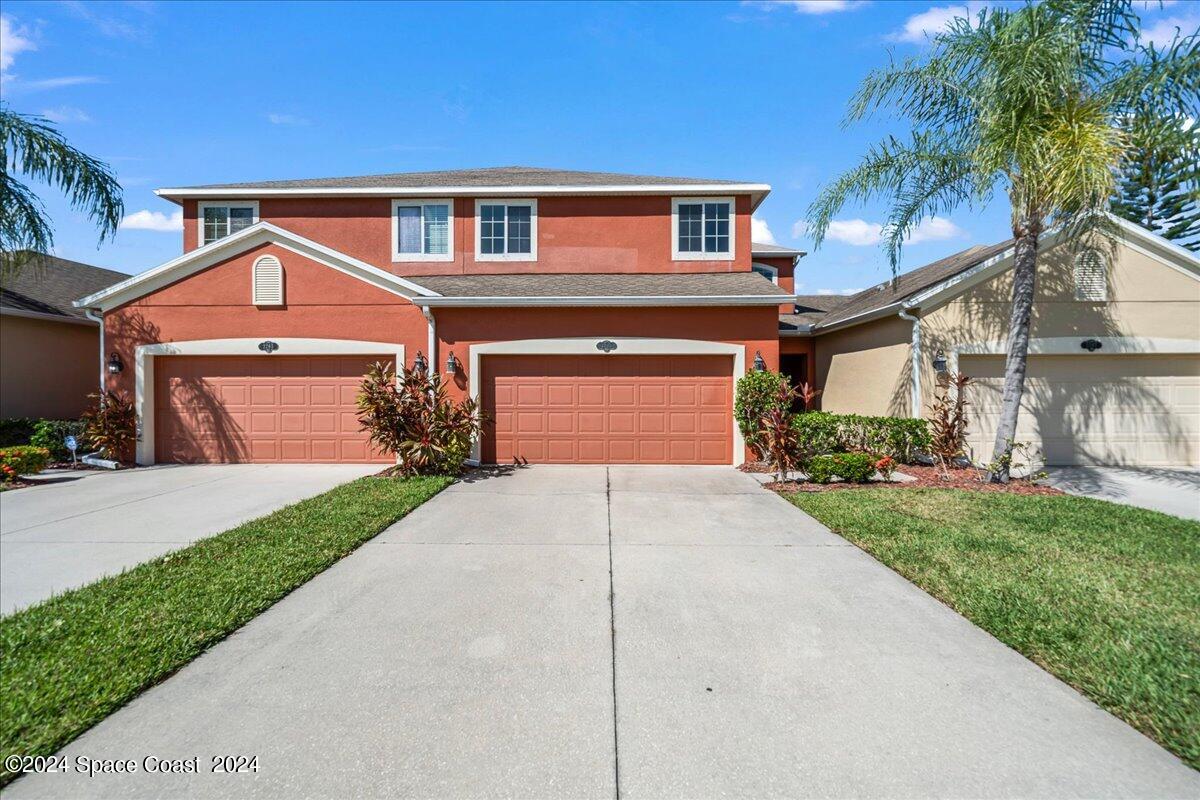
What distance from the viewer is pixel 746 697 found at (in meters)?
3.10

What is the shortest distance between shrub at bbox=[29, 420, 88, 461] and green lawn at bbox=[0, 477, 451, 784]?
805cm

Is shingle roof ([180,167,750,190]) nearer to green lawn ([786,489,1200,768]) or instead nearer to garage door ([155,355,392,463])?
garage door ([155,355,392,463])

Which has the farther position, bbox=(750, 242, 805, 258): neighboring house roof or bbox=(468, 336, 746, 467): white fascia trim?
bbox=(750, 242, 805, 258): neighboring house roof

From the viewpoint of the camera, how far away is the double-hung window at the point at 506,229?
12.9 meters

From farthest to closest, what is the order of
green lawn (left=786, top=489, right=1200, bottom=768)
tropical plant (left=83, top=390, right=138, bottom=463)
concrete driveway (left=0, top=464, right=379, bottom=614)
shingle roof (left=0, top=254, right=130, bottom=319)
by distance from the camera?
shingle roof (left=0, top=254, right=130, bottom=319) → tropical plant (left=83, top=390, right=138, bottom=463) → concrete driveway (left=0, top=464, right=379, bottom=614) → green lawn (left=786, top=489, right=1200, bottom=768)

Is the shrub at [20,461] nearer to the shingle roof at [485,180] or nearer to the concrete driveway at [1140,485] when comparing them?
the shingle roof at [485,180]

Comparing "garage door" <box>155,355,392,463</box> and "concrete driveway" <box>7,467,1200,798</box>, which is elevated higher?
"garage door" <box>155,355,392,463</box>

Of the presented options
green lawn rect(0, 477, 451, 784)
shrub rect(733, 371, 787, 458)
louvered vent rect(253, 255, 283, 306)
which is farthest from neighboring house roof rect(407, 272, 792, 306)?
green lawn rect(0, 477, 451, 784)

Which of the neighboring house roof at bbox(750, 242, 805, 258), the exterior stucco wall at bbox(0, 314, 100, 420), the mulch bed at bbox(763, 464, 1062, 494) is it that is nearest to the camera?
the mulch bed at bbox(763, 464, 1062, 494)

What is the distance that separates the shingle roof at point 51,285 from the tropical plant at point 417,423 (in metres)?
8.30

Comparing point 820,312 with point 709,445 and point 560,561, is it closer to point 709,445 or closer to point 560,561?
point 709,445

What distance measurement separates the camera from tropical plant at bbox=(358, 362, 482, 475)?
30.8 ft

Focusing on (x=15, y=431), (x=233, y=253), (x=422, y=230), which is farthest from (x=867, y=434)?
(x=15, y=431)

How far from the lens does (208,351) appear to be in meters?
11.0
